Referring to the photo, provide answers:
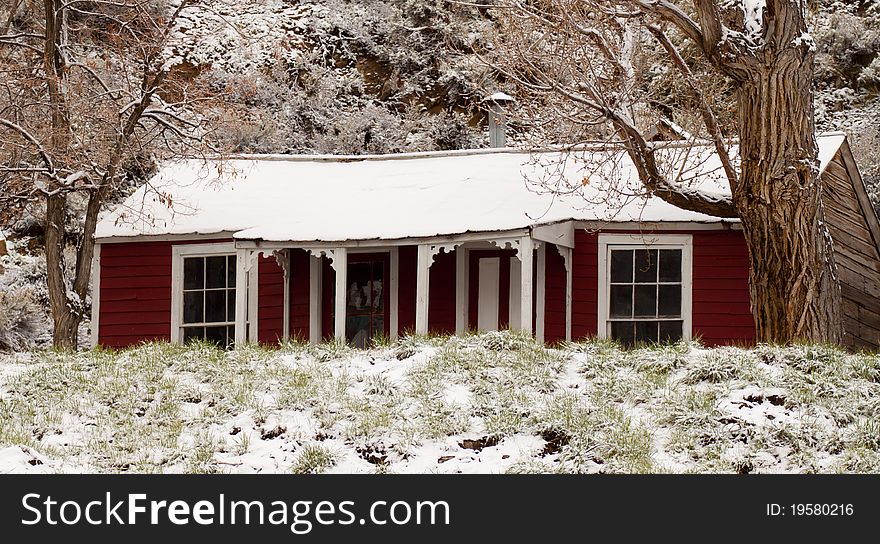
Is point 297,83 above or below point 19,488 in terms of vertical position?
above

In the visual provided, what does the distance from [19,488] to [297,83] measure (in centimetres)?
Result: 2755

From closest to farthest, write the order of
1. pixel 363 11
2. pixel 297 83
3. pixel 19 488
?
pixel 19 488
pixel 297 83
pixel 363 11

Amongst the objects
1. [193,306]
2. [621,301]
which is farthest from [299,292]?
[621,301]

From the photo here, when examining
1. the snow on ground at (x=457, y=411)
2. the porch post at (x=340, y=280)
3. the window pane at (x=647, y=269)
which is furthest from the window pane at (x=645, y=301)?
the snow on ground at (x=457, y=411)

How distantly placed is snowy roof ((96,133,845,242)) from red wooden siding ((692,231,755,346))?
502mm

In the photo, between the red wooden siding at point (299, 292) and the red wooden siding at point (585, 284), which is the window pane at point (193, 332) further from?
the red wooden siding at point (585, 284)

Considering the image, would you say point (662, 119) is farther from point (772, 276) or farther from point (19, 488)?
point (19, 488)

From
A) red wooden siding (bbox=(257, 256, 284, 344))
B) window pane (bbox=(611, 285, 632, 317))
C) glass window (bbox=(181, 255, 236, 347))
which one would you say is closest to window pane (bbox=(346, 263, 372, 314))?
red wooden siding (bbox=(257, 256, 284, 344))

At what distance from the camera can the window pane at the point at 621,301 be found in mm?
17031

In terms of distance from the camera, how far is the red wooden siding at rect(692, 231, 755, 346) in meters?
16.7

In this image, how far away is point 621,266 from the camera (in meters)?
17.0

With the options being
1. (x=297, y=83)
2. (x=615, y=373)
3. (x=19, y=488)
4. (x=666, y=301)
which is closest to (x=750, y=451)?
(x=615, y=373)

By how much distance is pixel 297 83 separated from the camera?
35.0 meters

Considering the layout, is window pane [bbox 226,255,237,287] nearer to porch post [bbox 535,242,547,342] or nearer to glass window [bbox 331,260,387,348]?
glass window [bbox 331,260,387,348]
